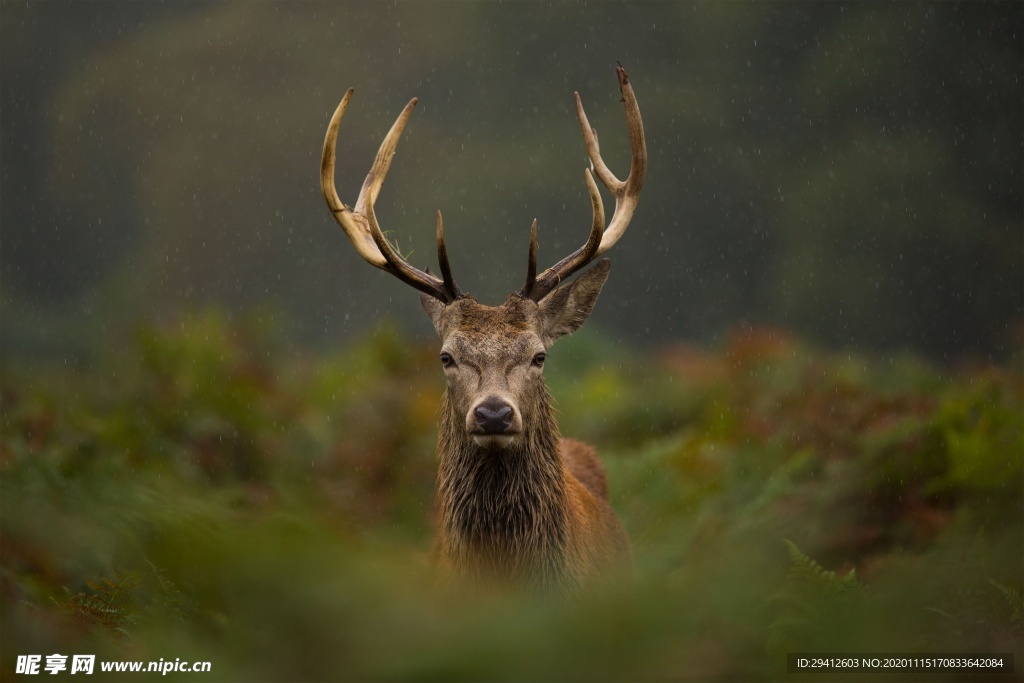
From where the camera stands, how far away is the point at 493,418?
528cm

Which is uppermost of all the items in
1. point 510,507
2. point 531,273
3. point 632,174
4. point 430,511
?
point 632,174

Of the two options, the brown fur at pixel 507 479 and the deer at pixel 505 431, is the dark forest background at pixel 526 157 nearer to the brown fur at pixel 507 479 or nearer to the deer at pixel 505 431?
the deer at pixel 505 431

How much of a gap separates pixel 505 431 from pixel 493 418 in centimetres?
8

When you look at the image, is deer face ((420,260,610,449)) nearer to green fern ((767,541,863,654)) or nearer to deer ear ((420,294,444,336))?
deer ear ((420,294,444,336))

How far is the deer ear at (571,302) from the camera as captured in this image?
6.16 meters

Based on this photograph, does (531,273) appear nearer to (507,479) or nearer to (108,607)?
(507,479)

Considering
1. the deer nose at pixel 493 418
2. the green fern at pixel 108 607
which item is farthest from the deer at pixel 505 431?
the green fern at pixel 108 607

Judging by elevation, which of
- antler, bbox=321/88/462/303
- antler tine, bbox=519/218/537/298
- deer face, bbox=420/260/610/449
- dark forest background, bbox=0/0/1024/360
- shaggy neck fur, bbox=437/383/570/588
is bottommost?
shaggy neck fur, bbox=437/383/570/588

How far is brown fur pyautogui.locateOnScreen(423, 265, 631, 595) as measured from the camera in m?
5.54

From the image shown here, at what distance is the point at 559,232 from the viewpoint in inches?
1017

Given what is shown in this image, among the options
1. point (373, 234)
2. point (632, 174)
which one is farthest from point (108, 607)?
point (632, 174)

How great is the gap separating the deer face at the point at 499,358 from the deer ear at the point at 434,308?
0.01 meters

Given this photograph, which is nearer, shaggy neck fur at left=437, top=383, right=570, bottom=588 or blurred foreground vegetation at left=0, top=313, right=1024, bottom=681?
blurred foreground vegetation at left=0, top=313, right=1024, bottom=681

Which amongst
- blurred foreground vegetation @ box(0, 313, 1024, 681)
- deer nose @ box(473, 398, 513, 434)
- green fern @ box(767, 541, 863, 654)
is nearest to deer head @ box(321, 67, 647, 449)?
deer nose @ box(473, 398, 513, 434)
